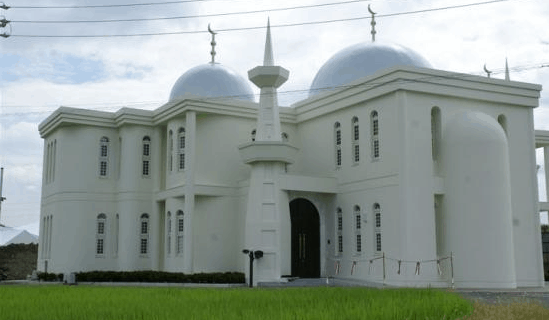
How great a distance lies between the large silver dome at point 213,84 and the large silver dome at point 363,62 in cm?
456

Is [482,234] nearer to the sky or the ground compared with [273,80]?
nearer to the ground

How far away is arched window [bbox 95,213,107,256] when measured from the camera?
1337 inches

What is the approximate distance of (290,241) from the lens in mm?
28578

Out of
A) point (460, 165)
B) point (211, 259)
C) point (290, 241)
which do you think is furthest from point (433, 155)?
point (211, 259)

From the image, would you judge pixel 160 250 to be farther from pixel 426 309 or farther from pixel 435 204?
pixel 426 309

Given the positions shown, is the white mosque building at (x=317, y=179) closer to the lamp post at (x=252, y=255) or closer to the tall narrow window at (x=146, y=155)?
the tall narrow window at (x=146, y=155)

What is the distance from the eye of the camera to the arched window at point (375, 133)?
28297mm

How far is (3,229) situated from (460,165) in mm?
40327

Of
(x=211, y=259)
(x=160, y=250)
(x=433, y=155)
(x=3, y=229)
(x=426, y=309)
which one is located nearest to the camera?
(x=426, y=309)

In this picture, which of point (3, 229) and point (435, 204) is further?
point (3, 229)

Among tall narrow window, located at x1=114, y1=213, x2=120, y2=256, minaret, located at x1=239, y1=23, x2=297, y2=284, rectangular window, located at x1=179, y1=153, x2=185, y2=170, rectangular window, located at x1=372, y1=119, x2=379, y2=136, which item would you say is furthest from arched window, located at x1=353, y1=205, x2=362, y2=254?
tall narrow window, located at x1=114, y1=213, x2=120, y2=256

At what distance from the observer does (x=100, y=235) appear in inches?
1347

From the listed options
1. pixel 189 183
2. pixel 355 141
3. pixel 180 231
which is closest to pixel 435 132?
pixel 355 141

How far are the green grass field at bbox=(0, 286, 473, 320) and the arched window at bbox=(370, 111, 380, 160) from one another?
13935 millimetres
